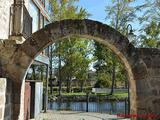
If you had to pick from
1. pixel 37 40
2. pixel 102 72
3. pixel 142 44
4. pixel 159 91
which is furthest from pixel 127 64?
pixel 102 72

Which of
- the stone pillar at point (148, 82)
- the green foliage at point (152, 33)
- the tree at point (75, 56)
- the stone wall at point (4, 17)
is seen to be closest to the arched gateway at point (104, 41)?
the stone pillar at point (148, 82)

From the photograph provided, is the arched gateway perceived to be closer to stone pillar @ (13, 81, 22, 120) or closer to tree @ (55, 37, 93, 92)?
stone pillar @ (13, 81, 22, 120)

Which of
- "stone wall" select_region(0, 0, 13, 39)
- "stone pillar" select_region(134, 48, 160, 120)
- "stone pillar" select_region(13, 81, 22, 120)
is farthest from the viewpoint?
"stone wall" select_region(0, 0, 13, 39)

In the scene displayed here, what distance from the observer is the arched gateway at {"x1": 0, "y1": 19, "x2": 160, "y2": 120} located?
3633 mm

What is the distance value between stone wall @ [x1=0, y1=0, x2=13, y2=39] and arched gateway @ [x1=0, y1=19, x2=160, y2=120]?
38.0 inches

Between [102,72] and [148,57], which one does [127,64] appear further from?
[102,72]

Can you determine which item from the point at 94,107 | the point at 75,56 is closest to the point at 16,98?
the point at 94,107

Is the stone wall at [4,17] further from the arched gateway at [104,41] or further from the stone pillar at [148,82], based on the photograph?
the stone pillar at [148,82]

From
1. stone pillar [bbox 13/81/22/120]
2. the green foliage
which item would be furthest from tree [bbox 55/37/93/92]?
stone pillar [bbox 13/81/22/120]

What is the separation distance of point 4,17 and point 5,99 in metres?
2.50

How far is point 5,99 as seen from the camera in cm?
326

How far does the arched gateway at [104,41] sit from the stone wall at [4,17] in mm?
966

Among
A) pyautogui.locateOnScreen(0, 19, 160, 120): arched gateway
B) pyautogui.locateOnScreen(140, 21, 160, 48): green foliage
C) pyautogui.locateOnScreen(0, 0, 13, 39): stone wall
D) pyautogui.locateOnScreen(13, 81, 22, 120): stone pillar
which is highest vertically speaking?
pyautogui.locateOnScreen(140, 21, 160, 48): green foliage

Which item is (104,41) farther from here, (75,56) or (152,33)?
(75,56)
